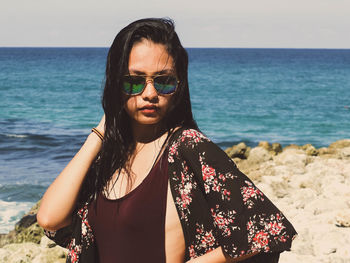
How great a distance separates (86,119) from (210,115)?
266 inches

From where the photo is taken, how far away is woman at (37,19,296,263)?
1959 mm

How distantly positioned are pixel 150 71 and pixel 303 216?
5.00 meters

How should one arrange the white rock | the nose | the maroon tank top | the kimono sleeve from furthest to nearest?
the white rock → the nose → the maroon tank top → the kimono sleeve

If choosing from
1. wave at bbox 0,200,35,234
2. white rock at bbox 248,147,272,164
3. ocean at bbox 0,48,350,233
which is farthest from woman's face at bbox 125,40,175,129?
white rock at bbox 248,147,272,164

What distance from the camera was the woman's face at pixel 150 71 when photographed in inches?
84.8

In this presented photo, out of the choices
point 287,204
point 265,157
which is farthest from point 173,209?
point 265,157

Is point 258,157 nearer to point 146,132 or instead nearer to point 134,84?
point 146,132

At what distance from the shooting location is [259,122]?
82.5 ft

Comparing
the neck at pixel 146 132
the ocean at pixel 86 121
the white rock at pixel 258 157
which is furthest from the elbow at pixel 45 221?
the white rock at pixel 258 157

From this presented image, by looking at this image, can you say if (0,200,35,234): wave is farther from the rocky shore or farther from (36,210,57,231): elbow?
(36,210,57,231): elbow

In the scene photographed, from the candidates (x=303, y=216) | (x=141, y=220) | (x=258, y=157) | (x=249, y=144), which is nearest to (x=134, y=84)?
(x=141, y=220)

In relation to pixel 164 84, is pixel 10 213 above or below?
below

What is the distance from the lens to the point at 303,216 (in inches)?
261

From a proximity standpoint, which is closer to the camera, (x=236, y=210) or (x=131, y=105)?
(x=236, y=210)
